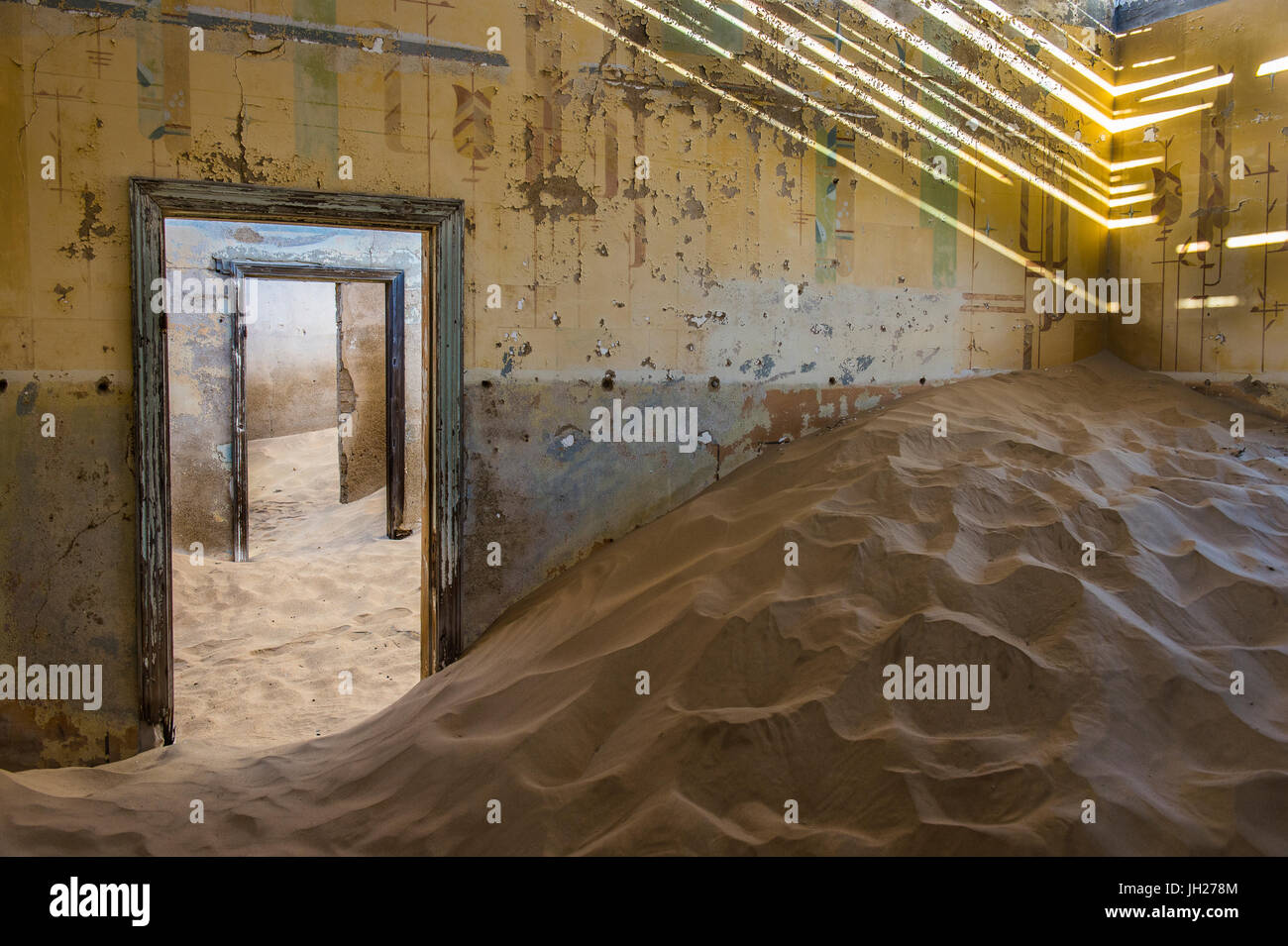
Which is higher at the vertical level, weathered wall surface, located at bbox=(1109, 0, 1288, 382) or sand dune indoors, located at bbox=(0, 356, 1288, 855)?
weathered wall surface, located at bbox=(1109, 0, 1288, 382)

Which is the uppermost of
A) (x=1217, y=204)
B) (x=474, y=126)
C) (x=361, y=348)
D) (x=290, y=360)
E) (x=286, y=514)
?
(x=474, y=126)

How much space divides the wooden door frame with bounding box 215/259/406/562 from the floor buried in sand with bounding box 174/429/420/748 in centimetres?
37

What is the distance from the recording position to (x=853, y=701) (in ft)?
7.55

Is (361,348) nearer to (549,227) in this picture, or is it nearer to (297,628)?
(297,628)

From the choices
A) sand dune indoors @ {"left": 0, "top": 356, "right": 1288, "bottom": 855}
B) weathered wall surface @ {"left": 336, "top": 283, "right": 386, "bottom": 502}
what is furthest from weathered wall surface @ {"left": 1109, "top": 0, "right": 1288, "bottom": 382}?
weathered wall surface @ {"left": 336, "top": 283, "right": 386, "bottom": 502}

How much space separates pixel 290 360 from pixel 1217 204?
10207mm

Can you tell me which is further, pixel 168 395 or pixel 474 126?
pixel 474 126

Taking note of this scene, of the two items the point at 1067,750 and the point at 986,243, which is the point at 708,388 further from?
the point at 1067,750

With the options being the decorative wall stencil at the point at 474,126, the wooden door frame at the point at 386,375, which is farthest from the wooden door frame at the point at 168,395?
the wooden door frame at the point at 386,375

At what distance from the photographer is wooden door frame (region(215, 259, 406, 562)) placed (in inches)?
261

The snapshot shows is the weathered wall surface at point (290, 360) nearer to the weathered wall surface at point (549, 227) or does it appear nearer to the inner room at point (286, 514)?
the inner room at point (286, 514)

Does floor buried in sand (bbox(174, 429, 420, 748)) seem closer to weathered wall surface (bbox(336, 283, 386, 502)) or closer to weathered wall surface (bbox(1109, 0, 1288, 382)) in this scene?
weathered wall surface (bbox(336, 283, 386, 502))

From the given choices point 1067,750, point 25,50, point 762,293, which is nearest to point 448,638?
point 762,293

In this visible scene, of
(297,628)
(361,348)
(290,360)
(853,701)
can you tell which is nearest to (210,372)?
(361,348)
